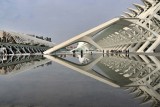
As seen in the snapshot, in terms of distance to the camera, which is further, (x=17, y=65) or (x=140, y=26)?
(x=140, y=26)

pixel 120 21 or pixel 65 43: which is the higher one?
pixel 120 21

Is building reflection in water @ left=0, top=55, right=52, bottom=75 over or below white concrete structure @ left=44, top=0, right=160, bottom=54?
below

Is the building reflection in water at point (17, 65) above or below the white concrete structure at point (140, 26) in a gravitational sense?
below

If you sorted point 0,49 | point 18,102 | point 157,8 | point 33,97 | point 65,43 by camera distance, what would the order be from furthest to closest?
point 0,49
point 157,8
point 65,43
point 33,97
point 18,102

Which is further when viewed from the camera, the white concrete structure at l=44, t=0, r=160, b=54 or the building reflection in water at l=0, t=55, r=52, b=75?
the white concrete structure at l=44, t=0, r=160, b=54

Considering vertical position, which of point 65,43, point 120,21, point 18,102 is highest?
point 120,21

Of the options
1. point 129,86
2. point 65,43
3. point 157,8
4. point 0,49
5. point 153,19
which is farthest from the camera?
point 0,49

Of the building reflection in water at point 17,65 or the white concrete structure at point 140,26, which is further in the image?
the white concrete structure at point 140,26

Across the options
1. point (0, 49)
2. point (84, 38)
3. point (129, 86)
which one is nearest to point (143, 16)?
point (84, 38)

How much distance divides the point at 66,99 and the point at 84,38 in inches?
1376

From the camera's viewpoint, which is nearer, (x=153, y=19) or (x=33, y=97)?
(x=33, y=97)

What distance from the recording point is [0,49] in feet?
202

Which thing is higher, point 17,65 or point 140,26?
point 140,26

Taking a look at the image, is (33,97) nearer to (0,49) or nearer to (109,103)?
(109,103)
